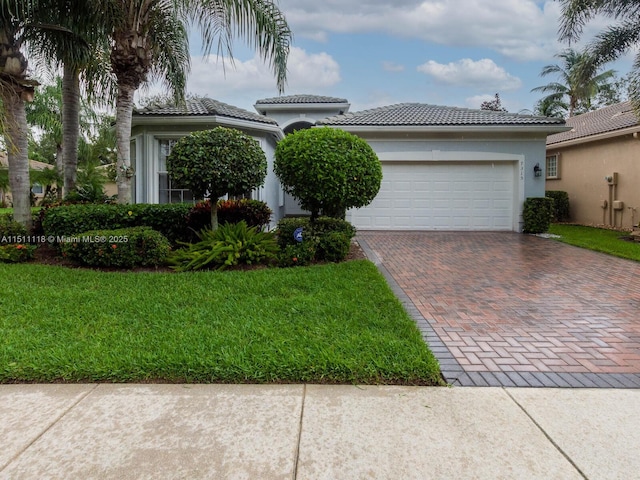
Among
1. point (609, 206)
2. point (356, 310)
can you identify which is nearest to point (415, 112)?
point (609, 206)

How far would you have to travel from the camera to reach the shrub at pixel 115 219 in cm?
844

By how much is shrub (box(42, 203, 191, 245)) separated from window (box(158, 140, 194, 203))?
266 cm

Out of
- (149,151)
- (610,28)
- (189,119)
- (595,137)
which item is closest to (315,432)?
(189,119)

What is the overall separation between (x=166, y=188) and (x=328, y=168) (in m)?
6.04

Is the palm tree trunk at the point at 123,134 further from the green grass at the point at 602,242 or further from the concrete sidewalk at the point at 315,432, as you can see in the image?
the green grass at the point at 602,242

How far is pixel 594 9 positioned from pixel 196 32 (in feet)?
37.5

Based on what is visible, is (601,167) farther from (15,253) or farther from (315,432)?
(15,253)

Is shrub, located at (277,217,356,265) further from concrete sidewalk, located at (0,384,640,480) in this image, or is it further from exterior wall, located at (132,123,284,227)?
exterior wall, located at (132,123,284,227)

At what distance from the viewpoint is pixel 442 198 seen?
1392 centimetres

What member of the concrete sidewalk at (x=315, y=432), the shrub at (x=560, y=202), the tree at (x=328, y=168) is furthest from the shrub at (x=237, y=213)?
the shrub at (x=560, y=202)

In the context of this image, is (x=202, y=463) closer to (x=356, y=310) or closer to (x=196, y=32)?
(x=356, y=310)

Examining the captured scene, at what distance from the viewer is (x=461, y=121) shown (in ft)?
44.1

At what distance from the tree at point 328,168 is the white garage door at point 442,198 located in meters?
5.40

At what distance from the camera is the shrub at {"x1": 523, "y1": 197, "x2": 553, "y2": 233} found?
Result: 13.1 meters
